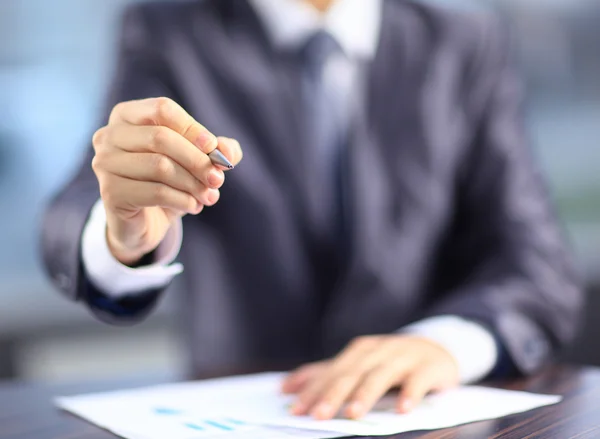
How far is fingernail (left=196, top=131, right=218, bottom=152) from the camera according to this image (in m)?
0.62

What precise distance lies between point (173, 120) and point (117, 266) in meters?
0.26

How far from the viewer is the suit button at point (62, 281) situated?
93cm

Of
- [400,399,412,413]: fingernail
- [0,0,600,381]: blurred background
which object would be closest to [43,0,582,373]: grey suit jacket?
[400,399,412,413]: fingernail

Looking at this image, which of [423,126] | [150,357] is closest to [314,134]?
[423,126]

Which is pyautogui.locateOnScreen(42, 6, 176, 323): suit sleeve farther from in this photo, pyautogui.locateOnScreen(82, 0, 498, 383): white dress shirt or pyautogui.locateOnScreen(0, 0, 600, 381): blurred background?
pyautogui.locateOnScreen(0, 0, 600, 381): blurred background

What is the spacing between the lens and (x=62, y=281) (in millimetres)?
943

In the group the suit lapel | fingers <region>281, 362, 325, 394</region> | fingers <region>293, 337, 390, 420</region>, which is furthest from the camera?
the suit lapel

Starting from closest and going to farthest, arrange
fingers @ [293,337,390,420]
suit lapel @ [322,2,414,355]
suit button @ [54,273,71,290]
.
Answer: fingers @ [293,337,390,420], suit button @ [54,273,71,290], suit lapel @ [322,2,414,355]

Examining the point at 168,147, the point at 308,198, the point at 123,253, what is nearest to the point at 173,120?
the point at 168,147

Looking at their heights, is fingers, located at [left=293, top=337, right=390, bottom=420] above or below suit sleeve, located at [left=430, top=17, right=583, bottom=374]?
below

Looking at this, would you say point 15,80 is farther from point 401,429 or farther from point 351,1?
point 401,429

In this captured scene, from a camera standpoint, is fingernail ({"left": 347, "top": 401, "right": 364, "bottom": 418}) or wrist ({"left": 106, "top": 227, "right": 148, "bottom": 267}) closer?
fingernail ({"left": 347, "top": 401, "right": 364, "bottom": 418})

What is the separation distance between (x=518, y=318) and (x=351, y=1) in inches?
23.3

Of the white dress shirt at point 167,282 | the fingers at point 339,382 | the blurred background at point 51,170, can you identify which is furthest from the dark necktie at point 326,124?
the blurred background at point 51,170
